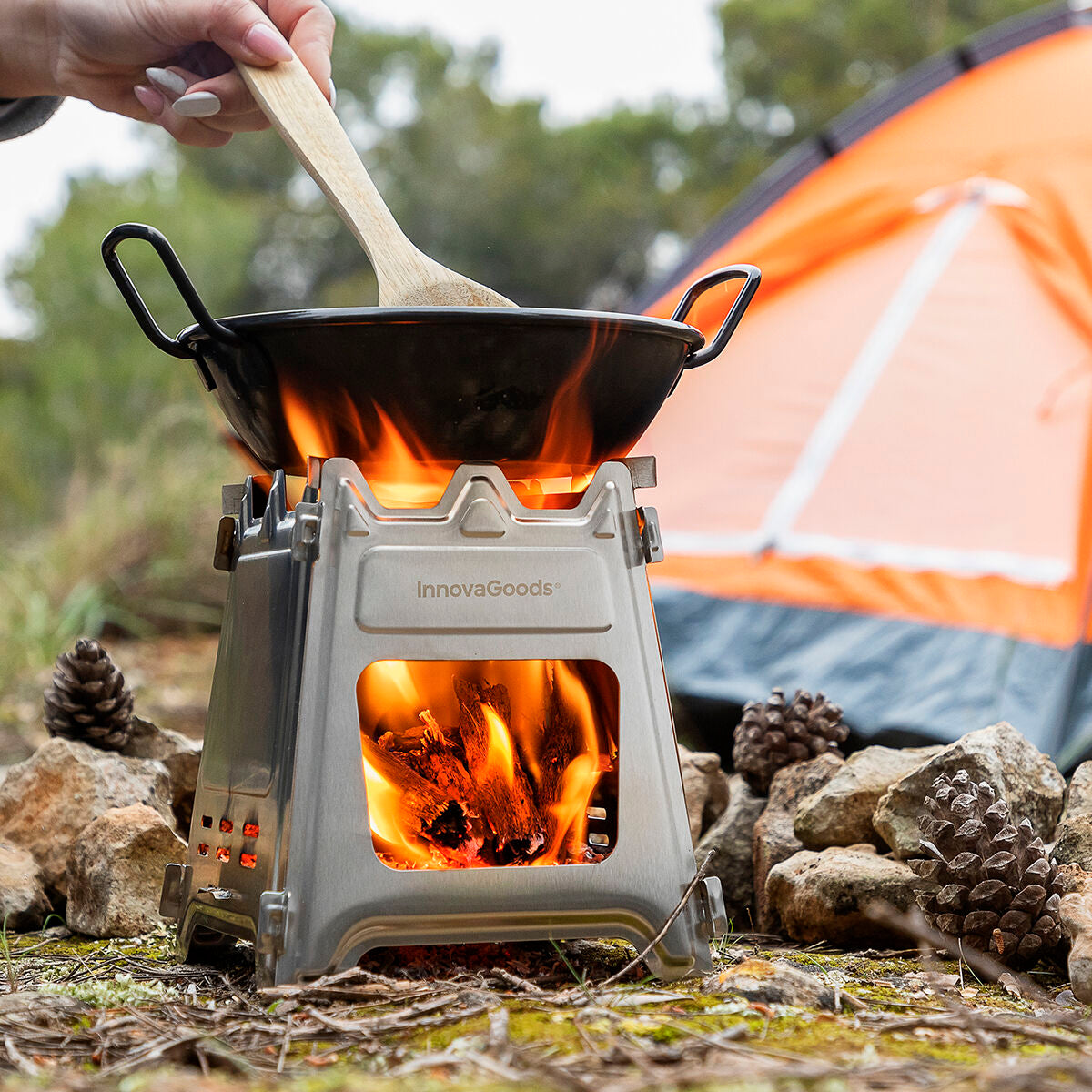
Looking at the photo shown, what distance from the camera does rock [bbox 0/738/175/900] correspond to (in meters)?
1.80

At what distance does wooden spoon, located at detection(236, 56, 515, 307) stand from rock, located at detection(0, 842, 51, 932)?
3.27 ft

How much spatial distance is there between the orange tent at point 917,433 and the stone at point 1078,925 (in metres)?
0.72

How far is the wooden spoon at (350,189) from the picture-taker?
1.49m

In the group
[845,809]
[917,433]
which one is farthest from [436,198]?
[845,809]

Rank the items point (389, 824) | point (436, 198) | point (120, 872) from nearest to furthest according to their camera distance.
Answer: point (389, 824) < point (120, 872) < point (436, 198)

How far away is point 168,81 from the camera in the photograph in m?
1.62

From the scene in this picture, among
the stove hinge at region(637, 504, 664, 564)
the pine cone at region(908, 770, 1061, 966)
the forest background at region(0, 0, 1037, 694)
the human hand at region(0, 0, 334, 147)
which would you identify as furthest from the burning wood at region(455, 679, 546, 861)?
the forest background at region(0, 0, 1037, 694)

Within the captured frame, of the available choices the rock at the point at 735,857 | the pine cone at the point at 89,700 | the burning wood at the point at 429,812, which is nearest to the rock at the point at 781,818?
the rock at the point at 735,857

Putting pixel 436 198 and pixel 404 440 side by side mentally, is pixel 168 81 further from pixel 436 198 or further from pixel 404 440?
pixel 436 198

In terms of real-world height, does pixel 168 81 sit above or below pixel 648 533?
above

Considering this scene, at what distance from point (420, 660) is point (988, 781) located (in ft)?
2.68

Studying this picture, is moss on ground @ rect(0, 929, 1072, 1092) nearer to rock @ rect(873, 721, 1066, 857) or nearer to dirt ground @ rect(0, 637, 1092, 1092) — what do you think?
dirt ground @ rect(0, 637, 1092, 1092)

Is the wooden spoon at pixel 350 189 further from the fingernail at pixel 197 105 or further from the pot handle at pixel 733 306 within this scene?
the pot handle at pixel 733 306

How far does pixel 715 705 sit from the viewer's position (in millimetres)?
2629
